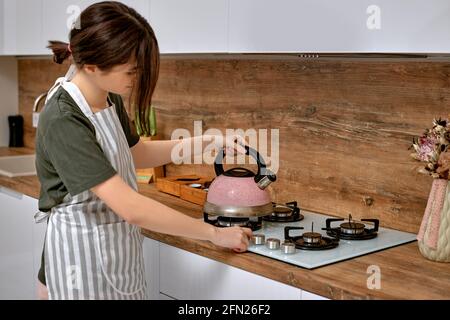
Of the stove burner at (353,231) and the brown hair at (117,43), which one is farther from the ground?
the brown hair at (117,43)

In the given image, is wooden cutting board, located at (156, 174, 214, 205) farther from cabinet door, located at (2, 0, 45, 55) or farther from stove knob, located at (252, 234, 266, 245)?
cabinet door, located at (2, 0, 45, 55)

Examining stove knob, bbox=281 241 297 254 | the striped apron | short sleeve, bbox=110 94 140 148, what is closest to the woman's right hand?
stove knob, bbox=281 241 297 254

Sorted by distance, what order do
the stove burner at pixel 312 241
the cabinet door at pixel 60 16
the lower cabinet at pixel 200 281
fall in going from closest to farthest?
the lower cabinet at pixel 200 281 → the stove burner at pixel 312 241 → the cabinet door at pixel 60 16

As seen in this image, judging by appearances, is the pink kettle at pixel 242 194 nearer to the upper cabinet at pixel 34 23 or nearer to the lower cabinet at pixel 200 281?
the lower cabinet at pixel 200 281

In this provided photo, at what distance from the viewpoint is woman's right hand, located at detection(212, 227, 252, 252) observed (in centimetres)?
177

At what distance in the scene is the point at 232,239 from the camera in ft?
5.85

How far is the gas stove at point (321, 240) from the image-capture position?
1.77m

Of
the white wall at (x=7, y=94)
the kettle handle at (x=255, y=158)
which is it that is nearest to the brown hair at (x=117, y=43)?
the kettle handle at (x=255, y=158)

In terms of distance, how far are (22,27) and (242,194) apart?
1.66 metres

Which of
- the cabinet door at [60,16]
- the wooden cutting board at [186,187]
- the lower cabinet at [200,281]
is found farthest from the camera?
the cabinet door at [60,16]

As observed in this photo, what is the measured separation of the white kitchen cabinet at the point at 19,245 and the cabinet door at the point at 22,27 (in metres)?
0.68
